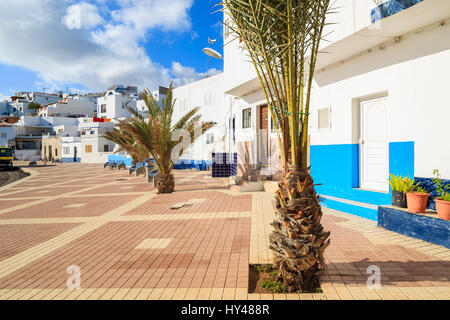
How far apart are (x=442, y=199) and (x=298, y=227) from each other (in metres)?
2.98

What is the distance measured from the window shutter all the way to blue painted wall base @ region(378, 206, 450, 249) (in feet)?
9.19

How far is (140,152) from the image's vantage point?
12.9 metres

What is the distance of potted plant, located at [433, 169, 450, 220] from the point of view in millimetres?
3879

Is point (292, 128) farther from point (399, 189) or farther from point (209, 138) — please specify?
point (209, 138)

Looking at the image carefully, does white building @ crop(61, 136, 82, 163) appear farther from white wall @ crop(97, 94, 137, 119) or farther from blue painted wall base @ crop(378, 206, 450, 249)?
blue painted wall base @ crop(378, 206, 450, 249)

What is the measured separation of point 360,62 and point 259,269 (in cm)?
529

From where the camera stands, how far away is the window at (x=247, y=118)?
10.8 metres

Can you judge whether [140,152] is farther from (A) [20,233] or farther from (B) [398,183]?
(B) [398,183]

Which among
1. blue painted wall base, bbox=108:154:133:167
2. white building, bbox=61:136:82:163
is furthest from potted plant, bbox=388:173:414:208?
white building, bbox=61:136:82:163

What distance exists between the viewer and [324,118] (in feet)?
23.1

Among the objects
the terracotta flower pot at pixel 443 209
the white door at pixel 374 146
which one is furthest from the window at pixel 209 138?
the terracotta flower pot at pixel 443 209

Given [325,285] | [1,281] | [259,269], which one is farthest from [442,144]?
[1,281]

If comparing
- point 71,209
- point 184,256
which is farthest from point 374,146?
point 71,209

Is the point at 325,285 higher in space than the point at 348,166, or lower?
lower
